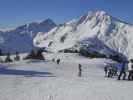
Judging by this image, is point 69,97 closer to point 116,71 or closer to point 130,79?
point 130,79

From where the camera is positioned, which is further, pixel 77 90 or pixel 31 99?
pixel 77 90

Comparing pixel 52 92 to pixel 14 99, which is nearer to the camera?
pixel 14 99

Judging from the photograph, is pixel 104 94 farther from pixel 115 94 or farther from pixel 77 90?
pixel 77 90

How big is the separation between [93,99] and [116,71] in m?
22.5

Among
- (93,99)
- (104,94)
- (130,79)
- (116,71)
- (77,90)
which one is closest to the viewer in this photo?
(93,99)

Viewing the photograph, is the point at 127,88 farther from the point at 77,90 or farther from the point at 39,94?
the point at 39,94

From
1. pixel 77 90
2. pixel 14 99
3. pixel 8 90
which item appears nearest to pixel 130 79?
pixel 77 90

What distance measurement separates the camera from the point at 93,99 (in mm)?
18062

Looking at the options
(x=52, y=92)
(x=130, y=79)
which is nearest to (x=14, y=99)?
(x=52, y=92)

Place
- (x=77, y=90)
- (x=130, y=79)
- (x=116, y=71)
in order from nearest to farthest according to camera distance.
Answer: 1. (x=77, y=90)
2. (x=130, y=79)
3. (x=116, y=71)

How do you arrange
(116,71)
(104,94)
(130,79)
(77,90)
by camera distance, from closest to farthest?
(104,94)
(77,90)
(130,79)
(116,71)

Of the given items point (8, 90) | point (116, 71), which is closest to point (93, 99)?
point (8, 90)

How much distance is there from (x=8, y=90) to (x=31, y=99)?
3697mm

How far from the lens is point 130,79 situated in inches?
1174
